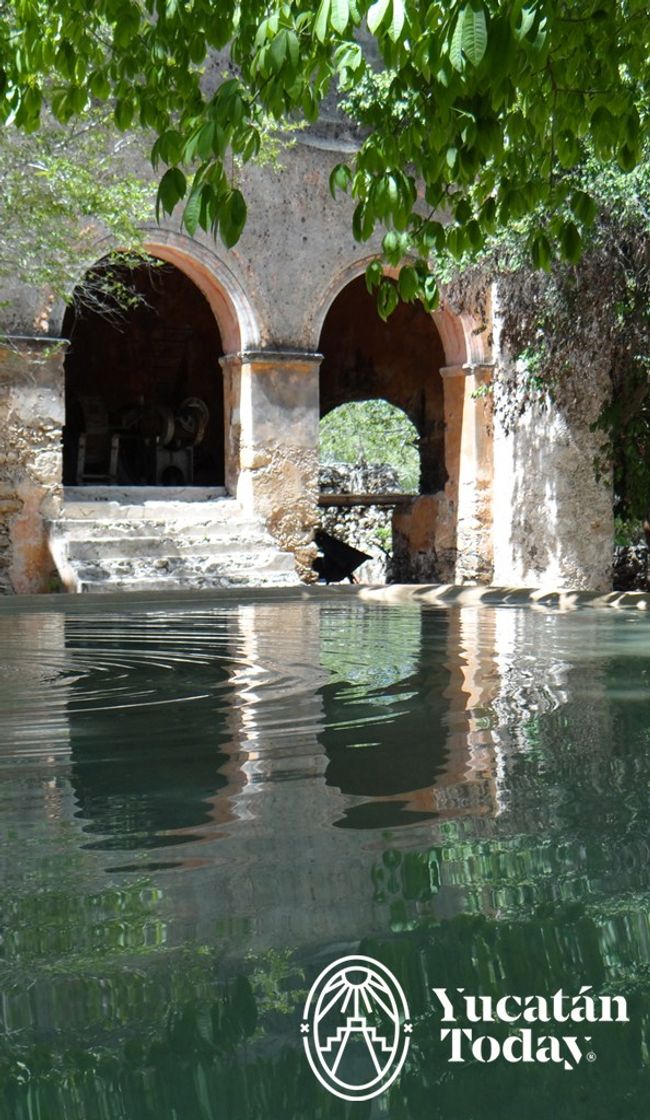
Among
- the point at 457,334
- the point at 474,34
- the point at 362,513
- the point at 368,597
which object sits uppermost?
the point at 457,334

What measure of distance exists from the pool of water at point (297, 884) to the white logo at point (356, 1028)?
0.06 ft

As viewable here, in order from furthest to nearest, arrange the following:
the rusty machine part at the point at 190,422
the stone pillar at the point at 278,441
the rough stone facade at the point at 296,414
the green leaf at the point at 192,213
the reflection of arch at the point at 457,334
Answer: the rusty machine part at the point at 190,422 < the reflection of arch at the point at 457,334 < the stone pillar at the point at 278,441 < the rough stone facade at the point at 296,414 < the green leaf at the point at 192,213

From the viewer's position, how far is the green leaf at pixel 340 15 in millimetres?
2705

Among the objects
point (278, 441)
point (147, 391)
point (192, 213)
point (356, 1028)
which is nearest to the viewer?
point (356, 1028)

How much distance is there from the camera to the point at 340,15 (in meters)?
2.73

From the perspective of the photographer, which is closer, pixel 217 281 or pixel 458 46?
pixel 458 46

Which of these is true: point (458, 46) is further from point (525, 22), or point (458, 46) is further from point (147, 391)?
point (147, 391)

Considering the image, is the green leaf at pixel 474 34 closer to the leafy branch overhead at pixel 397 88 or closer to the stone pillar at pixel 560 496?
the leafy branch overhead at pixel 397 88

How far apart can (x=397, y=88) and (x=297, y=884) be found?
8.94 feet

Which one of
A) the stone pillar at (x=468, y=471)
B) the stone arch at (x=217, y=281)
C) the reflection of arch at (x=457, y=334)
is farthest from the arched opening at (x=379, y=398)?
the stone arch at (x=217, y=281)

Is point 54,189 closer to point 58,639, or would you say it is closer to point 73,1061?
point 58,639

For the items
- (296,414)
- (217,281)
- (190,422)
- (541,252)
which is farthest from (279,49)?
(190,422)

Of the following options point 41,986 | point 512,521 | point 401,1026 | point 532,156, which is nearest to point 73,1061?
point 41,986

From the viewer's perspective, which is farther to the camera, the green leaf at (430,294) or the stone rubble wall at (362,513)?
the stone rubble wall at (362,513)
